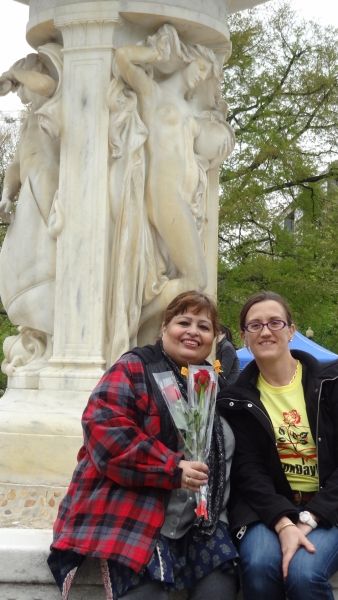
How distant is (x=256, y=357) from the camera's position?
12.6 feet

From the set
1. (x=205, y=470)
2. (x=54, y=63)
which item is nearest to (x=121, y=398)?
(x=205, y=470)

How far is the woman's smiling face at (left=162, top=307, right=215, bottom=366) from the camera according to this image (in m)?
3.74

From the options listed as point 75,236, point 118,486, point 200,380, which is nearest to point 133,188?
point 75,236

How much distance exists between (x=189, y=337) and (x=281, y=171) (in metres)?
12.2

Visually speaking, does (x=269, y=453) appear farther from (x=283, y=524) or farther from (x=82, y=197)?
(x=82, y=197)

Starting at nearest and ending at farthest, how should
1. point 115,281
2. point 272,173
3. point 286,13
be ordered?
point 115,281 < point 272,173 < point 286,13

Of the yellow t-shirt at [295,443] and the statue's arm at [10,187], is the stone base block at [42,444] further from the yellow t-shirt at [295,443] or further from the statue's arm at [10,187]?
the yellow t-shirt at [295,443]

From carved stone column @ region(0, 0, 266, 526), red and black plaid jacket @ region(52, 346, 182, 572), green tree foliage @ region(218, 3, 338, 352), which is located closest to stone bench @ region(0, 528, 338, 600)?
red and black plaid jacket @ region(52, 346, 182, 572)

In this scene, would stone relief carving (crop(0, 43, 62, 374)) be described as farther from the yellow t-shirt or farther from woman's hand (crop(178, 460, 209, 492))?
woman's hand (crop(178, 460, 209, 492))

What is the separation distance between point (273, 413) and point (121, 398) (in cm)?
63

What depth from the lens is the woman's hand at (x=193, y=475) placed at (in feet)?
11.0

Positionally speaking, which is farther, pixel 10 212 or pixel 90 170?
pixel 10 212

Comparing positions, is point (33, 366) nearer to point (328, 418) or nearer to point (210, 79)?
point (210, 79)

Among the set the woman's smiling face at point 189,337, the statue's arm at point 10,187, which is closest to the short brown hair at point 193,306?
the woman's smiling face at point 189,337
